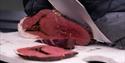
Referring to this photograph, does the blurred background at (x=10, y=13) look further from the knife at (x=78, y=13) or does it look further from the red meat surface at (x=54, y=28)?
the knife at (x=78, y=13)

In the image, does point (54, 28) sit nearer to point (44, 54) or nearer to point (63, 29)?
point (63, 29)

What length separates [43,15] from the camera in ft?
3.33

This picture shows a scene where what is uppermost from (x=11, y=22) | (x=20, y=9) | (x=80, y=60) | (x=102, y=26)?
(x=20, y=9)

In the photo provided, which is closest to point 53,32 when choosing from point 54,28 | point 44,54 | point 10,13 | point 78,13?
point 54,28

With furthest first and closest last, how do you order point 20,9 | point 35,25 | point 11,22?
point 20,9 → point 11,22 → point 35,25

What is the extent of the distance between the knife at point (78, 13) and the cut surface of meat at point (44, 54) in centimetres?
16

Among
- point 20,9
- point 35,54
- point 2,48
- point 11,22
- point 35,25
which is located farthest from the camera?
point 20,9

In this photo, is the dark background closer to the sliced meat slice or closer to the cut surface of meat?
the sliced meat slice

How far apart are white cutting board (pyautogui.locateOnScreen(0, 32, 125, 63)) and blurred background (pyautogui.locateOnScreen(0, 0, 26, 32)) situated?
485 mm

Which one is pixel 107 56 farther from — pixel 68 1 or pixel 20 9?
pixel 20 9

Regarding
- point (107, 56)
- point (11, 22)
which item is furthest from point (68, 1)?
point (11, 22)

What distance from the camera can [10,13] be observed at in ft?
5.37

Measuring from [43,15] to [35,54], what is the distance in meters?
0.33

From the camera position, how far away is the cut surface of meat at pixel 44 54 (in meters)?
0.70
